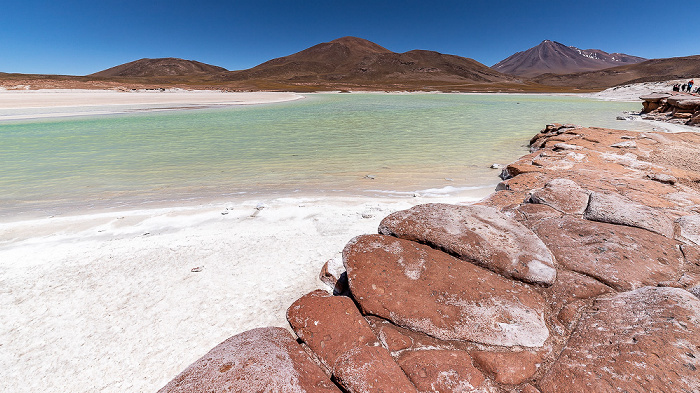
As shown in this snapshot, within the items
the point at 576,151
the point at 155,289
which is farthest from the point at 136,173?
the point at 576,151

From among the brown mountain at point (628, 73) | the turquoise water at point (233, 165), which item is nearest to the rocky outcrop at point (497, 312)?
the turquoise water at point (233, 165)

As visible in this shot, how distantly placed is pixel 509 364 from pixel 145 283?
3087 mm

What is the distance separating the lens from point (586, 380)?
146 cm

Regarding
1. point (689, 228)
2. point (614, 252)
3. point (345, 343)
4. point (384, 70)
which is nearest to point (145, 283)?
point (345, 343)

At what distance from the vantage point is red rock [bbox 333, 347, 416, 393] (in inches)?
59.7

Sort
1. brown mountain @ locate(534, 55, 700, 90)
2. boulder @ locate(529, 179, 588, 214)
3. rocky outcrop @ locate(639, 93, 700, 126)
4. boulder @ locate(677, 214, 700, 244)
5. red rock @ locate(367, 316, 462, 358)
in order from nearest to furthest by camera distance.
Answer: red rock @ locate(367, 316, 462, 358) < boulder @ locate(677, 214, 700, 244) < boulder @ locate(529, 179, 588, 214) < rocky outcrop @ locate(639, 93, 700, 126) < brown mountain @ locate(534, 55, 700, 90)

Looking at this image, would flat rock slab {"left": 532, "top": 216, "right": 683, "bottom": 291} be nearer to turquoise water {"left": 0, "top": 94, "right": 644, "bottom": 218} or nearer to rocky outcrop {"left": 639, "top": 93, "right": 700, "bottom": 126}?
turquoise water {"left": 0, "top": 94, "right": 644, "bottom": 218}

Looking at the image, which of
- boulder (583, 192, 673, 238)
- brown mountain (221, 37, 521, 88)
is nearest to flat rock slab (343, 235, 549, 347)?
boulder (583, 192, 673, 238)

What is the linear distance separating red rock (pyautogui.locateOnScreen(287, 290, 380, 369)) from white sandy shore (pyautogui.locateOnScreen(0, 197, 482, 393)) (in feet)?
1.24

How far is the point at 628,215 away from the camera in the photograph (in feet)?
9.42

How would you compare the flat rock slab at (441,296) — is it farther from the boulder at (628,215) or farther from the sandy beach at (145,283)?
the boulder at (628,215)

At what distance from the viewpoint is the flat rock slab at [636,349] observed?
1392 millimetres

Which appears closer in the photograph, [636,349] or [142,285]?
[636,349]

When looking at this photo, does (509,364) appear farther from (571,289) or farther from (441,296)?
(571,289)
